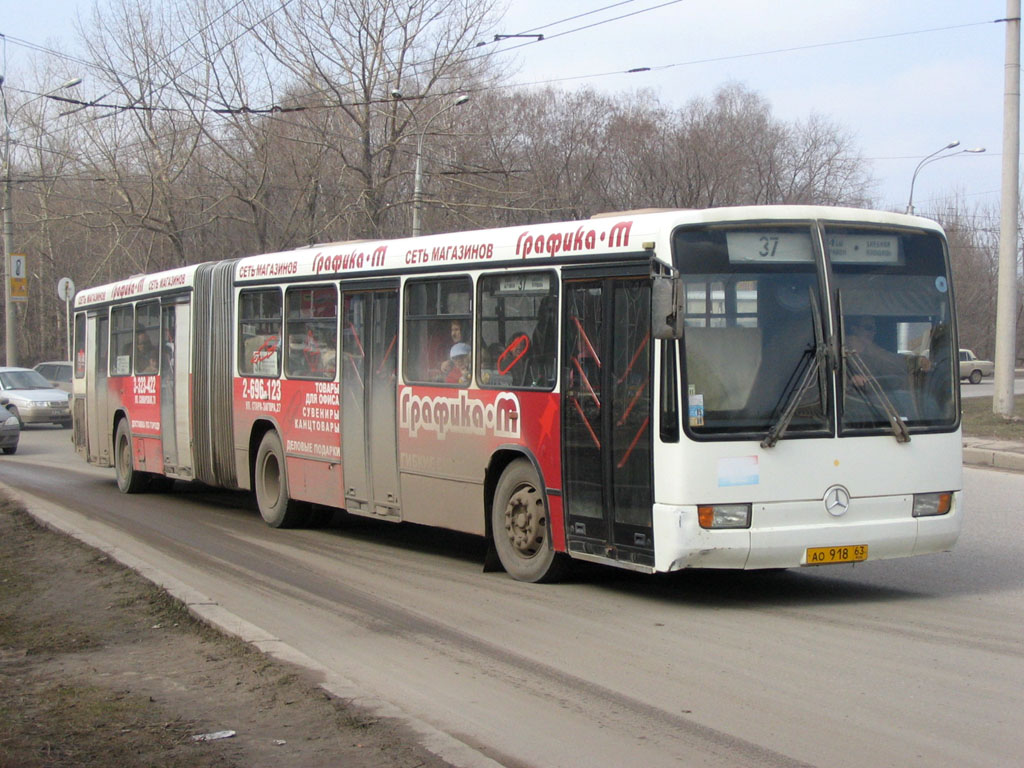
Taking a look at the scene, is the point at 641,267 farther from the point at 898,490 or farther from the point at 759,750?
the point at 759,750

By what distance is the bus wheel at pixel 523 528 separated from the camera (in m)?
9.44

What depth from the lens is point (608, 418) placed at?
8.69 metres

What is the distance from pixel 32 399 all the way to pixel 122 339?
17734mm

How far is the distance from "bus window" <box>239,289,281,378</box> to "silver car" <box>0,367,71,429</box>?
70.4 ft

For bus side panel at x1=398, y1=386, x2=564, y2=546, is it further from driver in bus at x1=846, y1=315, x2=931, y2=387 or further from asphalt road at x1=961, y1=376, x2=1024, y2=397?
asphalt road at x1=961, y1=376, x2=1024, y2=397

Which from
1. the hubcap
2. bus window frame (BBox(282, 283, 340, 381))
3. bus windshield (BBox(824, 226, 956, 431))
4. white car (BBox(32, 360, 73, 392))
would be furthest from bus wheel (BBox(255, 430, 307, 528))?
white car (BBox(32, 360, 73, 392))

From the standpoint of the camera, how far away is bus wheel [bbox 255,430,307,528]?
1350 centimetres

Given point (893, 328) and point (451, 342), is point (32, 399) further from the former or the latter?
point (893, 328)

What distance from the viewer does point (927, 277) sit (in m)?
8.86

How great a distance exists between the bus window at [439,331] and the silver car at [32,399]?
25.4 meters

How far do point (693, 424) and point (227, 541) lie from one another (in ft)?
20.2

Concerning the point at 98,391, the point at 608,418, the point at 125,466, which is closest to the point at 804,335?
the point at 608,418

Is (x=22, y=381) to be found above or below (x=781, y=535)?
above

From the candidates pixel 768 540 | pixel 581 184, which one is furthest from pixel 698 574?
pixel 581 184
